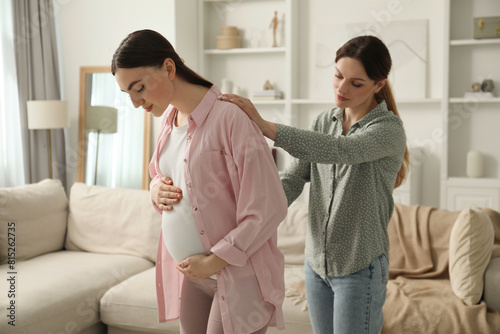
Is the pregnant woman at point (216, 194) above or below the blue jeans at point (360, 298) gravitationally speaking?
above

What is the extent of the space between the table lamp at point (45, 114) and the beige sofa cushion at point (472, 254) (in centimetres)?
328

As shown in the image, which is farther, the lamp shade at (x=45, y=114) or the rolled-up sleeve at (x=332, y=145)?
the lamp shade at (x=45, y=114)

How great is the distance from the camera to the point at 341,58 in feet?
5.00

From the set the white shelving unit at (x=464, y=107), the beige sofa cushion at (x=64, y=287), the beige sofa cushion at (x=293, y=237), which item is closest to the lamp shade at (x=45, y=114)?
the beige sofa cushion at (x=64, y=287)

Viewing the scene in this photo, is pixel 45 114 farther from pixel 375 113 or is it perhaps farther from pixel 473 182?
pixel 375 113

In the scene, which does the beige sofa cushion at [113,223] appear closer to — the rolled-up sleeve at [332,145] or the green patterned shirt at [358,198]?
the green patterned shirt at [358,198]

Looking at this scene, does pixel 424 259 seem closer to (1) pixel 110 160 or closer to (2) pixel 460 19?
(2) pixel 460 19

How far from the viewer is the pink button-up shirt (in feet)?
4.09

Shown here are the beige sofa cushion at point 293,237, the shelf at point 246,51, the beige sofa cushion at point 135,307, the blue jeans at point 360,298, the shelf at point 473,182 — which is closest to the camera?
the blue jeans at point 360,298

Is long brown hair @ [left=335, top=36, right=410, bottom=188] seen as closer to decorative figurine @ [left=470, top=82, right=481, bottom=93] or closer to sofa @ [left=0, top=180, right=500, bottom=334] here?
sofa @ [left=0, top=180, right=500, bottom=334]

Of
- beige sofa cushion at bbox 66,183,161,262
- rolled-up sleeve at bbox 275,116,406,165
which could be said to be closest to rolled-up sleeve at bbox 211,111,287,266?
rolled-up sleeve at bbox 275,116,406,165

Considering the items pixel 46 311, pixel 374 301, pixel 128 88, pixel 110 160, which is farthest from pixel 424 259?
pixel 110 160

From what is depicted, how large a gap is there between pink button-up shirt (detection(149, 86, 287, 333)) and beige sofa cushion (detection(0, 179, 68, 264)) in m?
2.25

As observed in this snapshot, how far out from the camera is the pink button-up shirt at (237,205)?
4.09 feet
